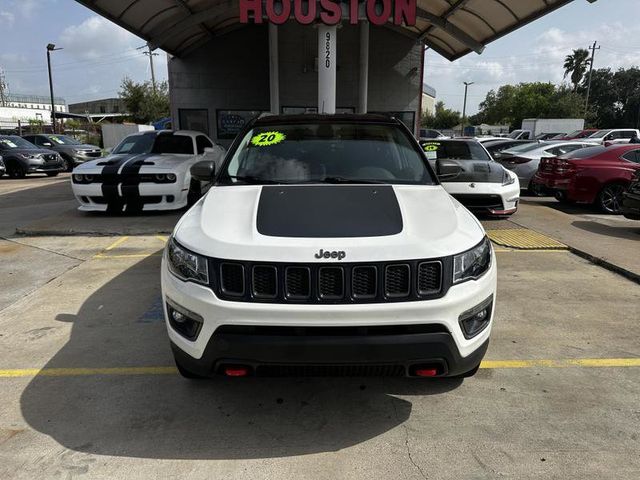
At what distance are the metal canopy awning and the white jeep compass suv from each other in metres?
10.6

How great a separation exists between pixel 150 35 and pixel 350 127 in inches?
516

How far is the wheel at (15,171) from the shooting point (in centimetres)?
1806

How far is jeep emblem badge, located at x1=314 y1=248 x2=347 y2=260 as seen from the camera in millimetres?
2475

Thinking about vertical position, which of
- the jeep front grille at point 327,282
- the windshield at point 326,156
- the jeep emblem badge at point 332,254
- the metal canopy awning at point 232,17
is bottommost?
the jeep front grille at point 327,282

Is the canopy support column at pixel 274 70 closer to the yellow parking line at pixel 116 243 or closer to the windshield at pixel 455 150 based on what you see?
the windshield at pixel 455 150

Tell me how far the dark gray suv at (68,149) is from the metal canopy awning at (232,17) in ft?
23.7

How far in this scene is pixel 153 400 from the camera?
3131 millimetres

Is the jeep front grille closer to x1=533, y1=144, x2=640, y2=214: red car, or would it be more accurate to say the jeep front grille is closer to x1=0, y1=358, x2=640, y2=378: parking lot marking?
x1=0, y1=358, x2=640, y2=378: parking lot marking

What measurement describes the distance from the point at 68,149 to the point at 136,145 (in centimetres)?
1300

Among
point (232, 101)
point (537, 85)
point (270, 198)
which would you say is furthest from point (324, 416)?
point (537, 85)

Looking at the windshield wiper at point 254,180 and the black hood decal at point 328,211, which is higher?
the windshield wiper at point 254,180

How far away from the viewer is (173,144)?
10.1 metres

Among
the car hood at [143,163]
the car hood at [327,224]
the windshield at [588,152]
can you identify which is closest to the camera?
the car hood at [327,224]

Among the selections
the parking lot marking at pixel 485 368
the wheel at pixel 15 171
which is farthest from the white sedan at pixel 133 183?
the wheel at pixel 15 171
